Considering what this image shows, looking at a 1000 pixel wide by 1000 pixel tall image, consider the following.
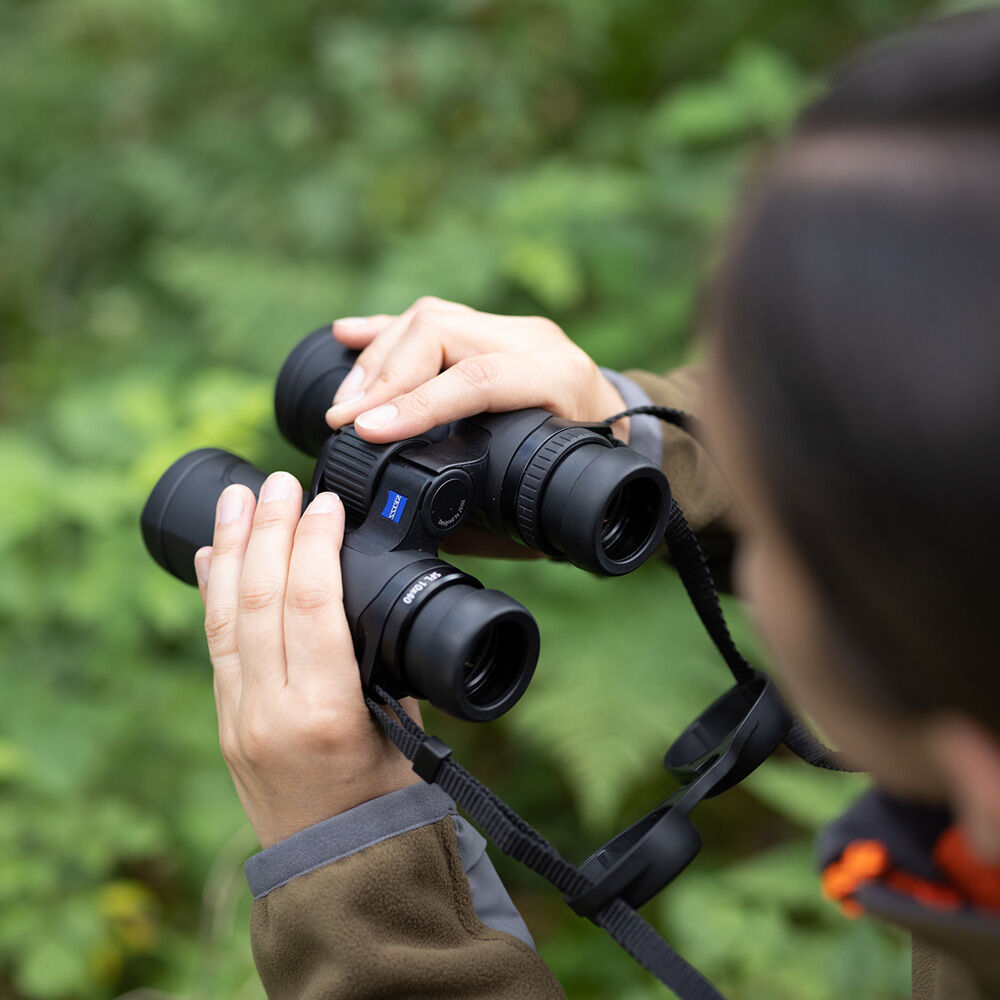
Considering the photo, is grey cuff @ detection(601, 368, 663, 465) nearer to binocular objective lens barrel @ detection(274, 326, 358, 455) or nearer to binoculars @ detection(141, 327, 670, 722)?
binoculars @ detection(141, 327, 670, 722)

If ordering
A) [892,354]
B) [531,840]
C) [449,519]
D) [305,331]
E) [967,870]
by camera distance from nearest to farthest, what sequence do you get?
[892,354] < [967,870] < [531,840] < [449,519] < [305,331]

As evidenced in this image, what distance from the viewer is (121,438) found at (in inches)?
91.3

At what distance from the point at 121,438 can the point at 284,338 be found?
0.50 meters

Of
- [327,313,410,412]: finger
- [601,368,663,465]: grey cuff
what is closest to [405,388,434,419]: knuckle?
[327,313,410,412]: finger

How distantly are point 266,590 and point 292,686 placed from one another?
0.11 meters

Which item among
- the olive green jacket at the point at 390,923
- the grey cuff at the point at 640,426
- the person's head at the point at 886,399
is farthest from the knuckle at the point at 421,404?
the person's head at the point at 886,399

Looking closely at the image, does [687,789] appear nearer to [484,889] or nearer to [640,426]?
[484,889]

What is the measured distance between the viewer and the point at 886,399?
20.1 inches

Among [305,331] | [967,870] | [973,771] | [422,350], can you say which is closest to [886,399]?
[973,771]

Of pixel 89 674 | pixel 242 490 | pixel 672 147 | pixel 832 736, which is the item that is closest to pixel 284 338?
pixel 89 674

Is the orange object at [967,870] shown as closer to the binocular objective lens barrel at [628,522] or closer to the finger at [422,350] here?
the binocular objective lens barrel at [628,522]

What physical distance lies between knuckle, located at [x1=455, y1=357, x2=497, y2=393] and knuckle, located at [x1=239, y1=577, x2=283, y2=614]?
34 cm

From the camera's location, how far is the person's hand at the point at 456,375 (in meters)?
1.19

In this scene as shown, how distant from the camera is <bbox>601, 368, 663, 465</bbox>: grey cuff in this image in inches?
55.3
